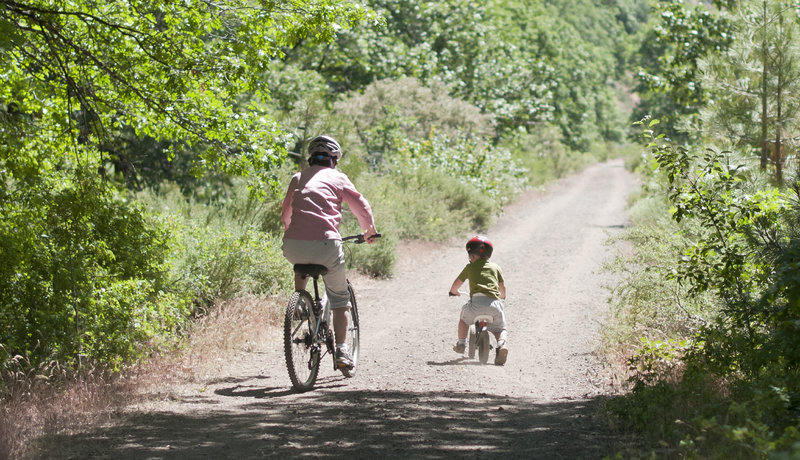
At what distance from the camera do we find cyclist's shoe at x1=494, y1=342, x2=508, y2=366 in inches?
316

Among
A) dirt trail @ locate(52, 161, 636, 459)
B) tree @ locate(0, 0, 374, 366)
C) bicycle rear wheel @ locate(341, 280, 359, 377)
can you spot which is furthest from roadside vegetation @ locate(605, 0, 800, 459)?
tree @ locate(0, 0, 374, 366)

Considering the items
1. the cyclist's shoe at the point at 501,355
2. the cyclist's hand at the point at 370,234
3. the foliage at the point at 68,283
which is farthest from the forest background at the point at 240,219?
the cyclist's hand at the point at 370,234

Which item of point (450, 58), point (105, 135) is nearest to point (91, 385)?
point (105, 135)

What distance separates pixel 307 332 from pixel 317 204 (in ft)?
3.64

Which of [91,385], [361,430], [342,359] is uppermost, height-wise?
[342,359]

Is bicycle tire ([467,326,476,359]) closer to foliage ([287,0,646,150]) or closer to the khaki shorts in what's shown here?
the khaki shorts

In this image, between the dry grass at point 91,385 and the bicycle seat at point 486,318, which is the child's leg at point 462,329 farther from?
the dry grass at point 91,385

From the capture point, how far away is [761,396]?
477 centimetres

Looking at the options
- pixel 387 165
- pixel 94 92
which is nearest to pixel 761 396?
pixel 94 92

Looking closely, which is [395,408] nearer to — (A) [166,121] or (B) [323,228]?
(B) [323,228]

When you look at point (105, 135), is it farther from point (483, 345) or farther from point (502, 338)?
point (502, 338)

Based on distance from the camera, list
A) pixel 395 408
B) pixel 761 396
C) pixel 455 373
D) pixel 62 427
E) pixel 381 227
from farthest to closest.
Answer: pixel 381 227 < pixel 455 373 < pixel 395 408 < pixel 62 427 < pixel 761 396

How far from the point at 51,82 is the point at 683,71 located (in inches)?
633

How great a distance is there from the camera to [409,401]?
21.8 feet
